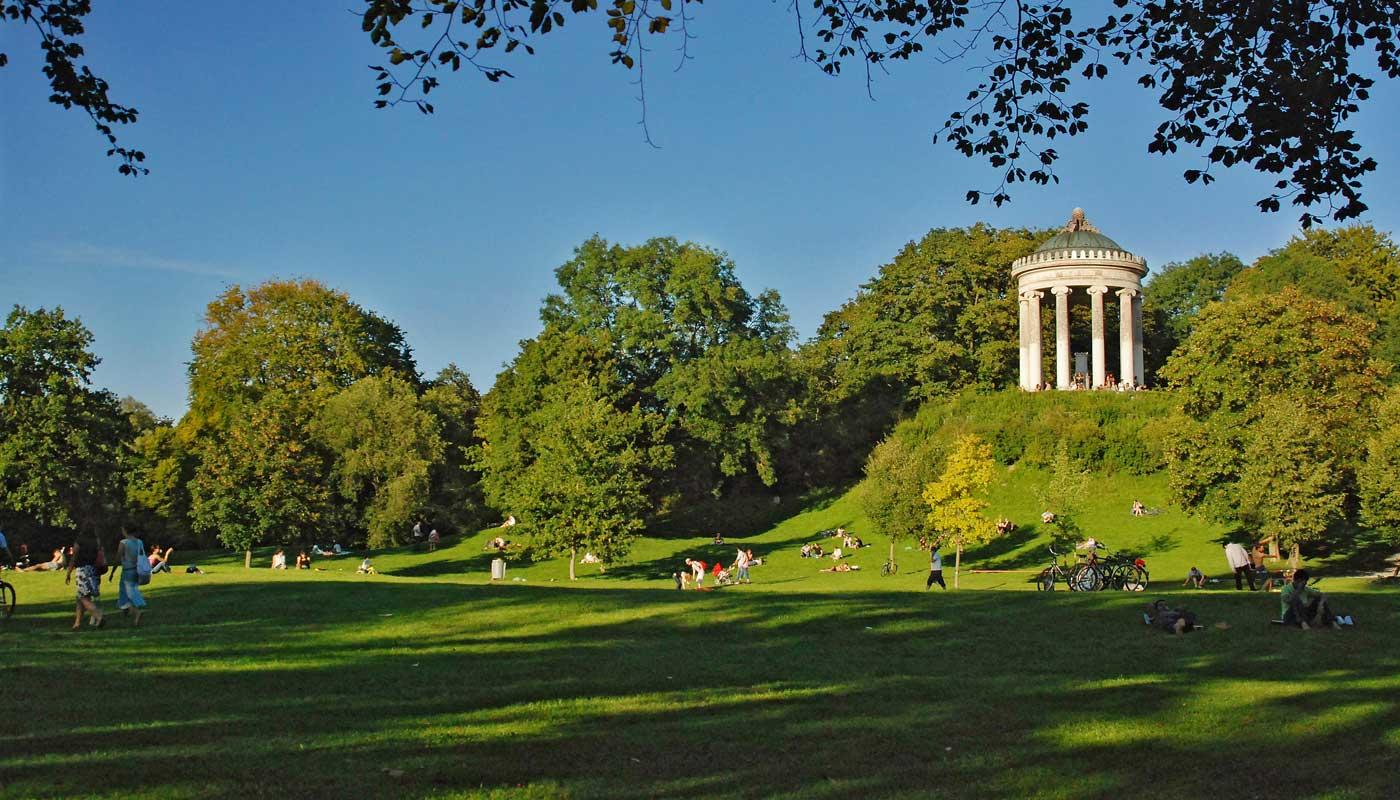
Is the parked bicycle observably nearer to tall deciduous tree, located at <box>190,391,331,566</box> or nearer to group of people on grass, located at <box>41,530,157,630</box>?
group of people on grass, located at <box>41,530,157,630</box>

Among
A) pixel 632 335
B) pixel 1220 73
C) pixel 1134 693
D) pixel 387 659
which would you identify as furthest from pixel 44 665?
pixel 632 335

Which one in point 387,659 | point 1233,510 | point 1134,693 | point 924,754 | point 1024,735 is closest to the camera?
point 924,754

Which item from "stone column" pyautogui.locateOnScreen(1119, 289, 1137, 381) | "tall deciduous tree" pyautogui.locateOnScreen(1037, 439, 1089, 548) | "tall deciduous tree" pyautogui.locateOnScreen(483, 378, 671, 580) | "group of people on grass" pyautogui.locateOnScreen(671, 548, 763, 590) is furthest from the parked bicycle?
A: "stone column" pyautogui.locateOnScreen(1119, 289, 1137, 381)

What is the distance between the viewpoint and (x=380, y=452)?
55.6 meters

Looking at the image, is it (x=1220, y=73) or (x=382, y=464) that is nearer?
(x=1220, y=73)

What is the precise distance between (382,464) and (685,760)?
4810 centimetres

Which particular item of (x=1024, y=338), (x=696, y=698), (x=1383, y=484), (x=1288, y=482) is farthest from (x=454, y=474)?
(x=696, y=698)

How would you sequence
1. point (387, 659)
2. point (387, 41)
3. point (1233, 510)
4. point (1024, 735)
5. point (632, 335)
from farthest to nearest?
point (632, 335), point (1233, 510), point (387, 659), point (1024, 735), point (387, 41)

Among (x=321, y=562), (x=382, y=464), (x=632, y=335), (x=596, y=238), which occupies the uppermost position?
(x=596, y=238)

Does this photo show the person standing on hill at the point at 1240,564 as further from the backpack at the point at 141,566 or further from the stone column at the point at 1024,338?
the stone column at the point at 1024,338

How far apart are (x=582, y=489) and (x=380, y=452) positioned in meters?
15.5

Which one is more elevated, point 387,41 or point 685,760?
point 387,41

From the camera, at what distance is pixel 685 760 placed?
376 inches

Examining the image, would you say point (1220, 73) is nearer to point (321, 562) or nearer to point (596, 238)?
point (321, 562)
